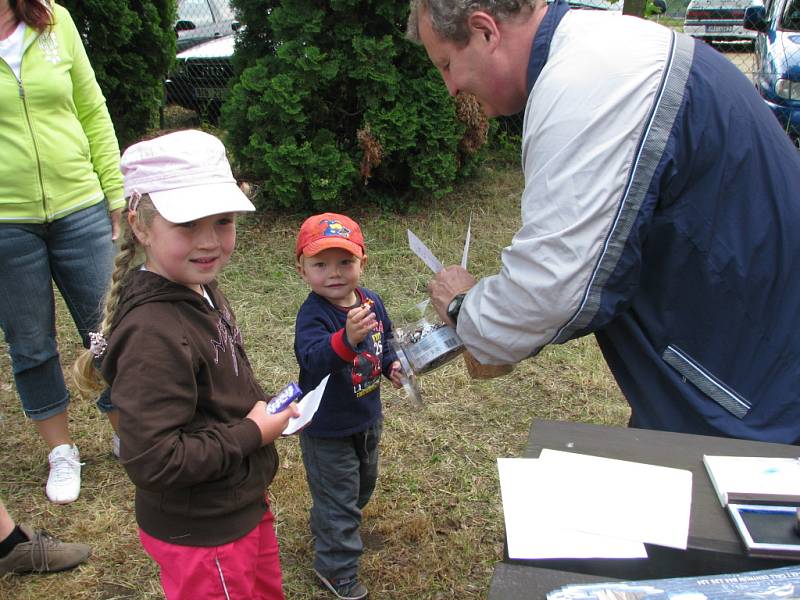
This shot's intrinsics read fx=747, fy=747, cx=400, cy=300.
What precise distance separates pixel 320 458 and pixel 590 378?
202 centimetres

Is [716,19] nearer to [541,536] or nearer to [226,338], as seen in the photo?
[226,338]

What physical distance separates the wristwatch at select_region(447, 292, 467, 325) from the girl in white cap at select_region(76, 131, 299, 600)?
17.8 inches

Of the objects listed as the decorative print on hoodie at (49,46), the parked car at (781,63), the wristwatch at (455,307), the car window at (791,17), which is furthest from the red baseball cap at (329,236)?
the car window at (791,17)

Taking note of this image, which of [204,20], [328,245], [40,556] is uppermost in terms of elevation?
[328,245]

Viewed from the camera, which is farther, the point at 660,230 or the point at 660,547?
the point at 660,230

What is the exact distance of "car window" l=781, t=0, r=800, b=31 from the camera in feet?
23.5

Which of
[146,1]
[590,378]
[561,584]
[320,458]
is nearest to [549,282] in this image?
[561,584]

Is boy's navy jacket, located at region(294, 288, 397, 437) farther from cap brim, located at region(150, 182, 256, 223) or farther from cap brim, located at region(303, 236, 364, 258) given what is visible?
cap brim, located at region(150, 182, 256, 223)

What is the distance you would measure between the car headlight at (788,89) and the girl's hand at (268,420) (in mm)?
6305

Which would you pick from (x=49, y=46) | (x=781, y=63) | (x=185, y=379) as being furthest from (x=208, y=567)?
(x=781, y=63)

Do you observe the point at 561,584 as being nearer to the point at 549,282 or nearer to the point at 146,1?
the point at 549,282

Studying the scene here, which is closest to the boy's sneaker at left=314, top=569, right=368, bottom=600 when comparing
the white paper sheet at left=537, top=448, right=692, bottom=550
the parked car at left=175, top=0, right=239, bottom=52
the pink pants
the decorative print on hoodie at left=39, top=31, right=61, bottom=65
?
the pink pants

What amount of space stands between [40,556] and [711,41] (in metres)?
10.7

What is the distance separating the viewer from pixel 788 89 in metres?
6.54
